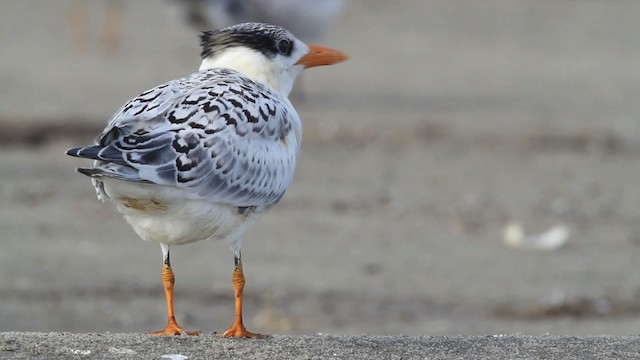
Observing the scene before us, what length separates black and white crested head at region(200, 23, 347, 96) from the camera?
6160mm

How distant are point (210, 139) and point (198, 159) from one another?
10 centimetres

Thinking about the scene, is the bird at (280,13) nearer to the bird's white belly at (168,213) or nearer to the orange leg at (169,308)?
the orange leg at (169,308)

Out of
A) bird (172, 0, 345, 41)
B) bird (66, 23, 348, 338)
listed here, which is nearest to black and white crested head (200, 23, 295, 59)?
bird (66, 23, 348, 338)

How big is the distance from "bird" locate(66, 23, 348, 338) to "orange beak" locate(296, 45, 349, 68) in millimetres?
402

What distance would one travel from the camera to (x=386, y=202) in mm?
11312

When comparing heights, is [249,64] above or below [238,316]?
above

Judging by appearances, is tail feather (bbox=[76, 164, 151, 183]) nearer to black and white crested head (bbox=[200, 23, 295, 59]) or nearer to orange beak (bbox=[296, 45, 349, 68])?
black and white crested head (bbox=[200, 23, 295, 59])

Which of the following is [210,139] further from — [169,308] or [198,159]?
[169,308]

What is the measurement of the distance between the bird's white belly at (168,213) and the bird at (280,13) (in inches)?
423

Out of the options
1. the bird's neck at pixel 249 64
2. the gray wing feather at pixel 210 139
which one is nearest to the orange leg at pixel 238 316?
the gray wing feather at pixel 210 139

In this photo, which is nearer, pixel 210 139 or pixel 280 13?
pixel 210 139

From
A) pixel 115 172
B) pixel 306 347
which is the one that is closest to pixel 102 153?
pixel 115 172

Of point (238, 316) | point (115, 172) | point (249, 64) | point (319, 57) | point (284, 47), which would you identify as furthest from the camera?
point (319, 57)

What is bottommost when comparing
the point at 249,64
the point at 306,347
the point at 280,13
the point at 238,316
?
the point at 306,347
